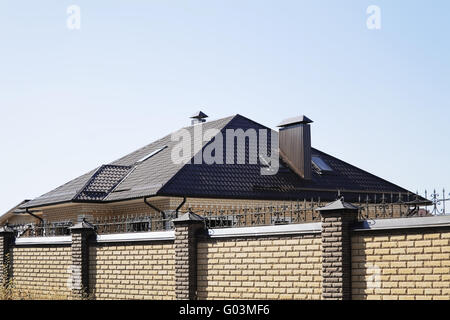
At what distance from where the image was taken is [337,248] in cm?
1005

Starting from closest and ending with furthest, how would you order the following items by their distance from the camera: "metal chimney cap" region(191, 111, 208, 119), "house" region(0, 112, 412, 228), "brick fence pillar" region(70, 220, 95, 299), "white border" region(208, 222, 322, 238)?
"white border" region(208, 222, 322, 238), "brick fence pillar" region(70, 220, 95, 299), "house" region(0, 112, 412, 228), "metal chimney cap" region(191, 111, 208, 119)

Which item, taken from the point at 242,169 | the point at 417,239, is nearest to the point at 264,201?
the point at 242,169

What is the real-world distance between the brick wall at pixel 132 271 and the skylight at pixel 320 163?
11295mm

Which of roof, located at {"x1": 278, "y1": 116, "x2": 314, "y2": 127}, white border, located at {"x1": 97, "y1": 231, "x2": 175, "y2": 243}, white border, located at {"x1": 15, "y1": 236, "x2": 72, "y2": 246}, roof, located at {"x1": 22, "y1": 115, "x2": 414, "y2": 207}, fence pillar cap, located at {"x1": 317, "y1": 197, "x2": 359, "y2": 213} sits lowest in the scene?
white border, located at {"x1": 15, "y1": 236, "x2": 72, "y2": 246}

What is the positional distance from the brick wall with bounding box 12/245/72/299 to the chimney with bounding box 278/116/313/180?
9405mm

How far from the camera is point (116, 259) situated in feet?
46.3

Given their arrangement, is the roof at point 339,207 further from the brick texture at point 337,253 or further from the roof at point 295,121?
the roof at point 295,121

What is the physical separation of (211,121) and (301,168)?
4622mm

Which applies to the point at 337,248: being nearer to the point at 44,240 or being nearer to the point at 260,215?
the point at 260,215

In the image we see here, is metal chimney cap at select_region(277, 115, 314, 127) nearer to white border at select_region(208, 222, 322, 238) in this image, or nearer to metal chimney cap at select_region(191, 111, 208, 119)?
metal chimney cap at select_region(191, 111, 208, 119)

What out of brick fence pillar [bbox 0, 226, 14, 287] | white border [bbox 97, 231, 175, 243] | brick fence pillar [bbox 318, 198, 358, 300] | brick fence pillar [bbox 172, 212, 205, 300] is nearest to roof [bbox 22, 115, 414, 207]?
brick fence pillar [bbox 0, 226, 14, 287]

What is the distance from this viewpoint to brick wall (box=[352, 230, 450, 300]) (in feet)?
29.8

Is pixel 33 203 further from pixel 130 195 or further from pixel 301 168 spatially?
pixel 301 168

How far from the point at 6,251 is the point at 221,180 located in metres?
6.61
